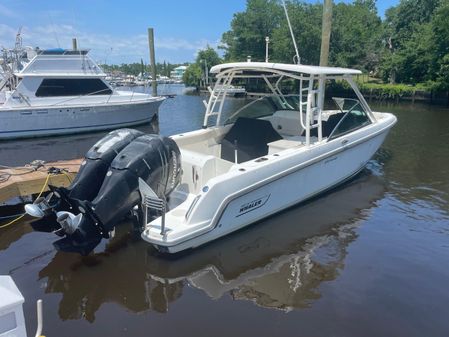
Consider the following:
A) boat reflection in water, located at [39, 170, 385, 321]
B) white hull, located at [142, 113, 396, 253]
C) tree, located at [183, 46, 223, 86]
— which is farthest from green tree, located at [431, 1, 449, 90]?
tree, located at [183, 46, 223, 86]

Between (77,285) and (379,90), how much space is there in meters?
31.7

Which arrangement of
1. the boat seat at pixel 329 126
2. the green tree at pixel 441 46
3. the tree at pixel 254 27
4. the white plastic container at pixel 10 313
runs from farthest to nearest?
the tree at pixel 254 27, the green tree at pixel 441 46, the boat seat at pixel 329 126, the white plastic container at pixel 10 313

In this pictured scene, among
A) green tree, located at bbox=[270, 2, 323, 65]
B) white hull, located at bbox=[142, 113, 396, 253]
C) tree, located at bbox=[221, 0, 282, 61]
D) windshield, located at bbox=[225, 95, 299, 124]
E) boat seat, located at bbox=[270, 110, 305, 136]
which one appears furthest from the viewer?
tree, located at bbox=[221, 0, 282, 61]

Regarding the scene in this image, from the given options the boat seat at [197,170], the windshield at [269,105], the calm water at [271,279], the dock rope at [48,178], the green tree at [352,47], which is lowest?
the calm water at [271,279]

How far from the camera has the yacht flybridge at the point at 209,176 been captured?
4.77 meters

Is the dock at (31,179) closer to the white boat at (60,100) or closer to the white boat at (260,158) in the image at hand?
the white boat at (260,158)

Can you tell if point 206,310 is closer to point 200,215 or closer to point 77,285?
point 200,215

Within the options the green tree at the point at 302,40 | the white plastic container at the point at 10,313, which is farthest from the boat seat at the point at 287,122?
the green tree at the point at 302,40

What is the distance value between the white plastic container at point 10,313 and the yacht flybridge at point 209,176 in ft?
8.36

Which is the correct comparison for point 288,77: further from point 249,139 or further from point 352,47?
point 352,47

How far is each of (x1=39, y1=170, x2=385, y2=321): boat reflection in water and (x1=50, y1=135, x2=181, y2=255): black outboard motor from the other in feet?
1.63

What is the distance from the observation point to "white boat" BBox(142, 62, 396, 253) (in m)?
5.07

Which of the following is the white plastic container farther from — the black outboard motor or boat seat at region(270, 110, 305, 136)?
boat seat at region(270, 110, 305, 136)

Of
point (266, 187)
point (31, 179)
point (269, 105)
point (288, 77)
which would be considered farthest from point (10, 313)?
point (269, 105)
